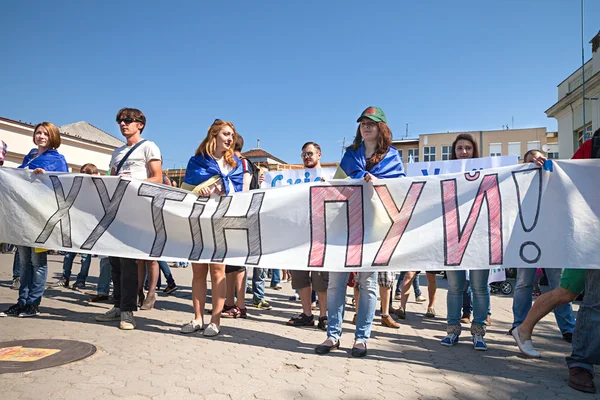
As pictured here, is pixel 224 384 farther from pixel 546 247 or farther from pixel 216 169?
pixel 546 247

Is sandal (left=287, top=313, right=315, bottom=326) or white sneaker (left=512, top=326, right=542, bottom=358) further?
sandal (left=287, top=313, right=315, bottom=326)

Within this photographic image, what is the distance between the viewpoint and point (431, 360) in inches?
150

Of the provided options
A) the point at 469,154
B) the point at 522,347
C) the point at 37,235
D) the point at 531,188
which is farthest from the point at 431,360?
the point at 37,235

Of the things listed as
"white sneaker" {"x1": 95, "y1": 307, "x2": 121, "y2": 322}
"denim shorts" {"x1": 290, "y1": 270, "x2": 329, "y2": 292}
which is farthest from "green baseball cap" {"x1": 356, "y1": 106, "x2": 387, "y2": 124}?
"white sneaker" {"x1": 95, "y1": 307, "x2": 121, "y2": 322}

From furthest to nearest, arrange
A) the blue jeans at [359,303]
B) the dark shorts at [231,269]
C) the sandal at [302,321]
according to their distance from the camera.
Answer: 1. the dark shorts at [231,269]
2. the sandal at [302,321]
3. the blue jeans at [359,303]

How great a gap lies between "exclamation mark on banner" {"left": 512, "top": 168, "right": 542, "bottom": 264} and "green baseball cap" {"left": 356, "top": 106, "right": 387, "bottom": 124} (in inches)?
50.9

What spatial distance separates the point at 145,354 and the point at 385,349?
2.12m

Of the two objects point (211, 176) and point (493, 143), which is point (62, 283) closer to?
point (211, 176)

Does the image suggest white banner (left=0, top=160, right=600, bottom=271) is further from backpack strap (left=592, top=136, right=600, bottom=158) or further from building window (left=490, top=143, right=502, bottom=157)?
building window (left=490, top=143, right=502, bottom=157)

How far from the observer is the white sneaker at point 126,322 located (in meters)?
4.54

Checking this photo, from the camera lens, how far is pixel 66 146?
3278 centimetres

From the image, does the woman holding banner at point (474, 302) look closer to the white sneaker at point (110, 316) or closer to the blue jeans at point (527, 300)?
the blue jeans at point (527, 300)

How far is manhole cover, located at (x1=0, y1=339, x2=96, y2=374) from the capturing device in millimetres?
3225

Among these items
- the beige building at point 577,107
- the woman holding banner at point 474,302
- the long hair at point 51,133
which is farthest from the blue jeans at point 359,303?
the beige building at point 577,107
